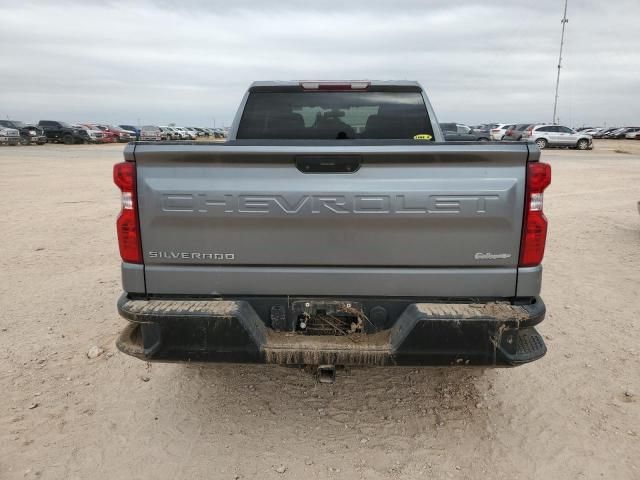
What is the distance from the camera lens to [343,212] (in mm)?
2535

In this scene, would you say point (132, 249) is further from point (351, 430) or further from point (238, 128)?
point (238, 128)

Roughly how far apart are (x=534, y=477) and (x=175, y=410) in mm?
2212

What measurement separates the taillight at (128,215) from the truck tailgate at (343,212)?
1.5 inches

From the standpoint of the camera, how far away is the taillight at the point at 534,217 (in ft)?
8.13

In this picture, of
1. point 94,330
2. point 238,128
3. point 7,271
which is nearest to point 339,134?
point 238,128

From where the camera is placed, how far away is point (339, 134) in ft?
14.7

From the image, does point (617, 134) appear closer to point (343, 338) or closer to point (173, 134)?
point (173, 134)

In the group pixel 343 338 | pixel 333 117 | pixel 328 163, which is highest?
pixel 333 117

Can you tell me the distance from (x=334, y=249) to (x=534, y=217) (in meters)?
1.02

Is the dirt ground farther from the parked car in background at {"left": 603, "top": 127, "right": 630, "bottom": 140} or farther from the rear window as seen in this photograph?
the parked car in background at {"left": 603, "top": 127, "right": 630, "bottom": 140}

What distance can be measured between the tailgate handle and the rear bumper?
0.79 meters

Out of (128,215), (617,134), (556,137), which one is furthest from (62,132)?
(617,134)

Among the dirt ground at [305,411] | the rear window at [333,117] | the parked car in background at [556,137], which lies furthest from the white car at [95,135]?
the rear window at [333,117]

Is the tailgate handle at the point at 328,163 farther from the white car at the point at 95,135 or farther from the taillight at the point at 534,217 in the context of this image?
the white car at the point at 95,135
